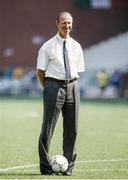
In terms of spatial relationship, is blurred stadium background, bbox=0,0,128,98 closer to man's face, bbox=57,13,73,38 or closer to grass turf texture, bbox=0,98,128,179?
grass turf texture, bbox=0,98,128,179

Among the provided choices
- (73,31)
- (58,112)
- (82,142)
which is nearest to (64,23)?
(58,112)

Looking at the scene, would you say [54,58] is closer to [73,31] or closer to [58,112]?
[58,112]

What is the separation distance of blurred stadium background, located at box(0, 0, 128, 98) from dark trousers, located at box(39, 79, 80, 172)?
21543 millimetres

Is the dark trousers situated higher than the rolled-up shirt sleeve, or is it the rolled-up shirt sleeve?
the rolled-up shirt sleeve

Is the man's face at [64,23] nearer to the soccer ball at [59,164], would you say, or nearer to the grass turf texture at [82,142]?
the soccer ball at [59,164]

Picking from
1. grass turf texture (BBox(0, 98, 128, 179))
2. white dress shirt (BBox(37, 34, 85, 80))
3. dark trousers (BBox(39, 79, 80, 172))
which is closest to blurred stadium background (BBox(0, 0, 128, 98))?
grass turf texture (BBox(0, 98, 128, 179))

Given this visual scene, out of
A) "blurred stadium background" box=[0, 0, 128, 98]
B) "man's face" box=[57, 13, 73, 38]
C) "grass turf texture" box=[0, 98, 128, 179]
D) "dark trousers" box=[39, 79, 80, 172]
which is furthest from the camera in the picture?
"blurred stadium background" box=[0, 0, 128, 98]

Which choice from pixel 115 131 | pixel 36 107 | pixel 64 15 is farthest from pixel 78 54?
pixel 36 107

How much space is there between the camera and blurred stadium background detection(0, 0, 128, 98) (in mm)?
A: 31812

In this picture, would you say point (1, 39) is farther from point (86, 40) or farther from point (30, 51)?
point (86, 40)

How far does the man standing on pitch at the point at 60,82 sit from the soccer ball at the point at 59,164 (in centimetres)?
7

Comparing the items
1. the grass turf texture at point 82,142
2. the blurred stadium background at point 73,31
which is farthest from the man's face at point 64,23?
the blurred stadium background at point 73,31

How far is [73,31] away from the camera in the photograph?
32094mm

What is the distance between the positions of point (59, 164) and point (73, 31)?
23486 millimetres
